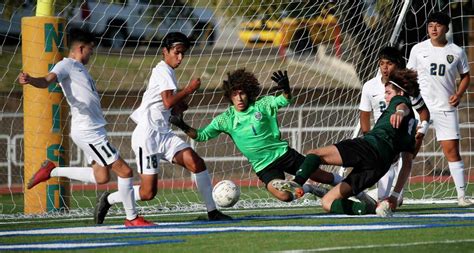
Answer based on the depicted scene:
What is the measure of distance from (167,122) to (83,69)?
974mm

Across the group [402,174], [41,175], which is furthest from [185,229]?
[402,174]

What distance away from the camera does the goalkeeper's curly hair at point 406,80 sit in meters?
10.9

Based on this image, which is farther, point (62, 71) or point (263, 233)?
point (62, 71)

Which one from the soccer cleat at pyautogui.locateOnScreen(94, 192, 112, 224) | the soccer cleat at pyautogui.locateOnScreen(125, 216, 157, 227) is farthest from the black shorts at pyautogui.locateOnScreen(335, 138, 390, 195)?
the soccer cleat at pyautogui.locateOnScreen(94, 192, 112, 224)

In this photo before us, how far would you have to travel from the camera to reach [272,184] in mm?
10711

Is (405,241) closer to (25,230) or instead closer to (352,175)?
(352,175)

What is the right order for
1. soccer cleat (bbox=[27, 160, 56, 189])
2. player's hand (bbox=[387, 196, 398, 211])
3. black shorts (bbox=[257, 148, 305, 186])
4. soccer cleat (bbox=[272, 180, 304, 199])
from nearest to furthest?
1. soccer cleat (bbox=[272, 180, 304, 199])
2. player's hand (bbox=[387, 196, 398, 211])
3. soccer cleat (bbox=[27, 160, 56, 189])
4. black shorts (bbox=[257, 148, 305, 186])

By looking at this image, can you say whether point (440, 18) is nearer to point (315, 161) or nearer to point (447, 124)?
point (447, 124)

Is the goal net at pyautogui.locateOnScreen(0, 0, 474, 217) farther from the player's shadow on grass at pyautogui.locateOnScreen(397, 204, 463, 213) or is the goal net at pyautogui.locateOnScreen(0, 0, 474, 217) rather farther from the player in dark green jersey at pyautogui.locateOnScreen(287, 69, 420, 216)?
the player in dark green jersey at pyautogui.locateOnScreen(287, 69, 420, 216)

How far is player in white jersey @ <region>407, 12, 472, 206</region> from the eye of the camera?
13.0 m

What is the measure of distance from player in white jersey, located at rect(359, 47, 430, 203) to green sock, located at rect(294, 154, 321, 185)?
3.24 ft

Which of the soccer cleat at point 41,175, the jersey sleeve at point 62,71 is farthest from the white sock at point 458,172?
the jersey sleeve at point 62,71

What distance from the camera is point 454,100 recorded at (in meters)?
12.9

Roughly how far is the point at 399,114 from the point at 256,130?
175 centimetres
